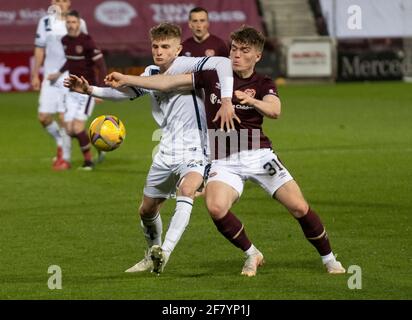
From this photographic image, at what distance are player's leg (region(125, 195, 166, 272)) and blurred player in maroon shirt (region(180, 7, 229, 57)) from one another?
19.6 feet

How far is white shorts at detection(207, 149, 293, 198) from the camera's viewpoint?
31.1 ft

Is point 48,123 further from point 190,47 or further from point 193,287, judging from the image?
point 193,287

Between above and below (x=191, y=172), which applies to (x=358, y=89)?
below

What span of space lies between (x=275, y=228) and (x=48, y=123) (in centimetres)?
741

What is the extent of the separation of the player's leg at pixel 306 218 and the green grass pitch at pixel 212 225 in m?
0.15

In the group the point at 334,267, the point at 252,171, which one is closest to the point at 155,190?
the point at 252,171

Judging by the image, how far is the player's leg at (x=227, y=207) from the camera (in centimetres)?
934

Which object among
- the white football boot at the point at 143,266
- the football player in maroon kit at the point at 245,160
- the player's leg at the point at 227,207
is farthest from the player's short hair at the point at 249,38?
the white football boot at the point at 143,266

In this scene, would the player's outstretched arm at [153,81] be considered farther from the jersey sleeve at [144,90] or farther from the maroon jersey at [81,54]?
the maroon jersey at [81,54]

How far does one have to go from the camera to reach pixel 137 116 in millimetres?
26156

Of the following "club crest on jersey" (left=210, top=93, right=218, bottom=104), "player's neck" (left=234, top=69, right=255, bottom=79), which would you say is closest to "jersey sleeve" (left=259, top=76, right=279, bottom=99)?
"player's neck" (left=234, top=69, right=255, bottom=79)

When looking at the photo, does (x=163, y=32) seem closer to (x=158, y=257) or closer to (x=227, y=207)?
(x=227, y=207)

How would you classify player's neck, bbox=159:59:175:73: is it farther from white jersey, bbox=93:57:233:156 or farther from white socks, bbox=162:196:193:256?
white socks, bbox=162:196:193:256
